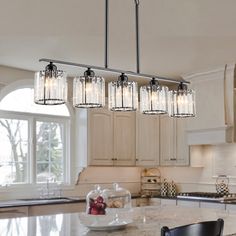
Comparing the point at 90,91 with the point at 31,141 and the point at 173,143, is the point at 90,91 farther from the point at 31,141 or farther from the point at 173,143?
the point at 173,143

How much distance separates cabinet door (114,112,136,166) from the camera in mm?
6352

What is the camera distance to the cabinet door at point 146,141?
6555 mm

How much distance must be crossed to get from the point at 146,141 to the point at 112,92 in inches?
149

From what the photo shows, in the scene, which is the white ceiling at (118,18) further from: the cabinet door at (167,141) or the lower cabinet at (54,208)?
the cabinet door at (167,141)

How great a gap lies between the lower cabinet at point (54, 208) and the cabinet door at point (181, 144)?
1.58 metres

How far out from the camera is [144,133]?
6.61 metres

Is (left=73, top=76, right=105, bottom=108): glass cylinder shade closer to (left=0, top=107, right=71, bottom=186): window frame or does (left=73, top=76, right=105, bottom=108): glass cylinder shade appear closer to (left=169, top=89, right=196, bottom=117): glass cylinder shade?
(left=169, top=89, right=196, bottom=117): glass cylinder shade

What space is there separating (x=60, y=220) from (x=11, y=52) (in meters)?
2.44

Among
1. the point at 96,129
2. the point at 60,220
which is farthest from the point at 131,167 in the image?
the point at 60,220

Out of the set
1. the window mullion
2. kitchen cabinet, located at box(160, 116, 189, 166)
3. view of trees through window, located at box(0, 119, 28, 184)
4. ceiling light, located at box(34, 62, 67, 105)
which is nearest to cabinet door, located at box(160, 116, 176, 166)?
kitchen cabinet, located at box(160, 116, 189, 166)

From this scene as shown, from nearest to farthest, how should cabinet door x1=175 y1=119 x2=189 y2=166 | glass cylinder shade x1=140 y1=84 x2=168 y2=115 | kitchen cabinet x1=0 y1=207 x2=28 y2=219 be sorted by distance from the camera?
glass cylinder shade x1=140 y1=84 x2=168 y2=115, kitchen cabinet x1=0 y1=207 x2=28 y2=219, cabinet door x1=175 y1=119 x2=189 y2=166

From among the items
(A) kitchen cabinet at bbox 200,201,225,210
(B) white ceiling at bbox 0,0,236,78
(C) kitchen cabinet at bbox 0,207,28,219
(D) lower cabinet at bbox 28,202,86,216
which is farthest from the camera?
(A) kitchen cabinet at bbox 200,201,225,210

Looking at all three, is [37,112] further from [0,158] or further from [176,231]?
[176,231]

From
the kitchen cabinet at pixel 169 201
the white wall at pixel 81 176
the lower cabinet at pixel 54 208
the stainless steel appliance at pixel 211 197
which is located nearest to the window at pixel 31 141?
the white wall at pixel 81 176
